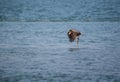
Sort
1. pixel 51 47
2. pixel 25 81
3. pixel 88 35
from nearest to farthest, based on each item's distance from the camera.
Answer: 1. pixel 25 81
2. pixel 51 47
3. pixel 88 35

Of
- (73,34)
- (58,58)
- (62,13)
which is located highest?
(62,13)

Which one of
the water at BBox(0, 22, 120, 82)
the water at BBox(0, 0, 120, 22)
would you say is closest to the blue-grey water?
the water at BBox(0, 22, 120, 82)

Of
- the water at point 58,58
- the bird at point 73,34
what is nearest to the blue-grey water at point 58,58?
the water at point 58,58

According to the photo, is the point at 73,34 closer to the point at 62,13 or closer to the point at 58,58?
the point at 58,58

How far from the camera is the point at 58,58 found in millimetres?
17984

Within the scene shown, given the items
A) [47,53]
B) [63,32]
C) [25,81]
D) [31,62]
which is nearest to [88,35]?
[63,32]

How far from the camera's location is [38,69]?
16.0 metres

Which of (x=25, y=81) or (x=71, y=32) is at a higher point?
(x=71, y=32)

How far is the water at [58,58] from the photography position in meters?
14.9

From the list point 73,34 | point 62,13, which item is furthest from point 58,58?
point 62,13

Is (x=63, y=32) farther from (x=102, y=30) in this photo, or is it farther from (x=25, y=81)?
(x=25, y=81)

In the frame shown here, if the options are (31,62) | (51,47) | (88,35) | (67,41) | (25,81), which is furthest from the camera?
(88,35)

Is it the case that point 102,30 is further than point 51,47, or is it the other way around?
point 102,30

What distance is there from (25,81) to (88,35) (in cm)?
1221
